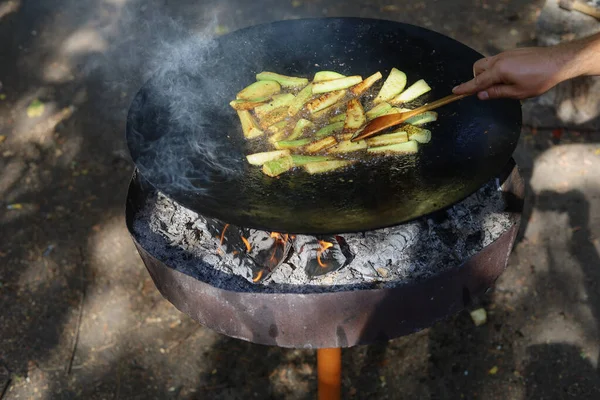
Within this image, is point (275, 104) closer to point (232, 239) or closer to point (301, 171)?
point (301, 171)

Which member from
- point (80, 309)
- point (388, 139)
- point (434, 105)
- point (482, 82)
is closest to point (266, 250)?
point (388, 139)

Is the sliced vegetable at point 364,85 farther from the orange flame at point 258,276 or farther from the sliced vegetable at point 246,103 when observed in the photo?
the orange flame at point 258,276

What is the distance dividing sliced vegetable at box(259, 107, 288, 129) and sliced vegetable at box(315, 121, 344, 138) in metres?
0.28

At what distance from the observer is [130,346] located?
4422 mm

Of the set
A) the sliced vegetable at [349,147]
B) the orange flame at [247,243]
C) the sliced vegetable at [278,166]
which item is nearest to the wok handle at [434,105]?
the sliced vegetable at [349,147]

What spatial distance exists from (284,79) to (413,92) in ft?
2.74

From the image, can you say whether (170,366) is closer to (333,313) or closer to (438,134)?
(333,313)

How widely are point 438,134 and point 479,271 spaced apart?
2.77 feet

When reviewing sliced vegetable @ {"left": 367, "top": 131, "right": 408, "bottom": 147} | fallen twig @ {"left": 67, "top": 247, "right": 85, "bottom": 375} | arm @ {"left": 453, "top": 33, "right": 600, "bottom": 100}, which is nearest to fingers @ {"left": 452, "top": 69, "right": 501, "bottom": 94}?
arm @ {"left": 453, "top": 33, "right": 600, "bottom": 100}

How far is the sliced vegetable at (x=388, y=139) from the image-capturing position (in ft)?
10.7

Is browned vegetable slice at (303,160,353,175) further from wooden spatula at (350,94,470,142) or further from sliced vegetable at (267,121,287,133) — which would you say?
sliced vegetable at (267,121,287,133)

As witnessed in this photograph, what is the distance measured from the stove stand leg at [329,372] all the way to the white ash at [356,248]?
512mm

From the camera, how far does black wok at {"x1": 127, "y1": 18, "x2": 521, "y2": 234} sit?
110 inches

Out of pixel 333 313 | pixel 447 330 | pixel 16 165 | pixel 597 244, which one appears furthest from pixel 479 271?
pixel 16 165
